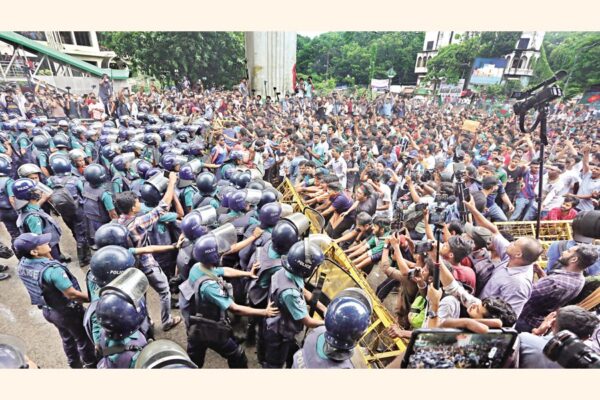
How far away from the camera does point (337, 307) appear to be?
1.82 m

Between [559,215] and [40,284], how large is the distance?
283 inches

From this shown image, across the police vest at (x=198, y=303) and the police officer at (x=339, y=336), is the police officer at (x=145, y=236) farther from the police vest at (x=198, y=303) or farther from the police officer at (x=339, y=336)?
the police officer at (x=339, y=336)

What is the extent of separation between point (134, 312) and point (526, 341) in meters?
2.53

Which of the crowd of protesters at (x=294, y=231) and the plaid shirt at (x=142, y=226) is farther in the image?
the plaid shirt at (x=142, y=226)

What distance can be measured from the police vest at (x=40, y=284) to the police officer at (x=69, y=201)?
2.36m

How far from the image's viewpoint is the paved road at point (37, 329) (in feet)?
11.0

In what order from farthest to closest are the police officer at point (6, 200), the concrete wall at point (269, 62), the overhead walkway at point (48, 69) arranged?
1. the overhead walkway at point (48, 69)
2. the concrete wall at point (269, 62)
3. the police officer at point (6, 200)

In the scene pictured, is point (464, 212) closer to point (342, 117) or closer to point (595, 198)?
point (595, 198)

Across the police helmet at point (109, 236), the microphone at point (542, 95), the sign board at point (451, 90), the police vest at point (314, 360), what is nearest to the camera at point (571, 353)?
the police vest at point (314, 360)

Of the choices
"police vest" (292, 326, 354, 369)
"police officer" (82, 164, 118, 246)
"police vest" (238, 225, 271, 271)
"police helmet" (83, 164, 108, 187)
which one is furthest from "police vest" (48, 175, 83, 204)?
→ "police vest" (292, 326, 354, 369)

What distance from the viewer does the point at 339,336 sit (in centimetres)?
176

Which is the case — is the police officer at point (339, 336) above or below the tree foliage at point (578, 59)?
below

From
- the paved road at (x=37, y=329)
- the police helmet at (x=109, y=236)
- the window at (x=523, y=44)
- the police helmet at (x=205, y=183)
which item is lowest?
the paved road at (x=37, y=329)

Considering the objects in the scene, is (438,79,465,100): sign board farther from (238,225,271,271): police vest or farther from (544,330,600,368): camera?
(544,330,600,368): camera
